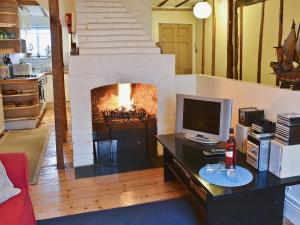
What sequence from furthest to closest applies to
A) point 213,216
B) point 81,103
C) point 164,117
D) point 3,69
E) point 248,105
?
point 3,69 < point 164,117 < point 81,103 < point 248,105 < point 213,216

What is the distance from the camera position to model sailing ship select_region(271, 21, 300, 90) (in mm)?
2443

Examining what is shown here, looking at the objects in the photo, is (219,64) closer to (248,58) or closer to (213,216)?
(248,58)

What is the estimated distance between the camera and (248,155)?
93.5 inches

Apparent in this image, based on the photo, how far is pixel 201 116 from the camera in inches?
112

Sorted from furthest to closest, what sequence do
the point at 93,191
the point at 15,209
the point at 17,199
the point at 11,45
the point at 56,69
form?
the point at 11,45, the point at 56,69, the point at 93,191, the point at 17,199, the point at 15,209

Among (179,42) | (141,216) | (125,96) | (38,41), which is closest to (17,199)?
(141,216)

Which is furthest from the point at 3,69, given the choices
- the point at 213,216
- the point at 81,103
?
the point at 213,216

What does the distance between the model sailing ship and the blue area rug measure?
141 cm

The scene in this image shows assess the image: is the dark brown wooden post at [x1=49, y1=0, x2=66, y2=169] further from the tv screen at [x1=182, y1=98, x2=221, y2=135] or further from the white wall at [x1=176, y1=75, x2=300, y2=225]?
the white wall at [x1=176, y1=75, x2=300, y2=225]

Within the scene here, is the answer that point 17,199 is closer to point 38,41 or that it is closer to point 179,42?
point 179,42

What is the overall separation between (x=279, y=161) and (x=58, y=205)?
6.55ft

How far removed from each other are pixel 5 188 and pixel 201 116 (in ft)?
5.83

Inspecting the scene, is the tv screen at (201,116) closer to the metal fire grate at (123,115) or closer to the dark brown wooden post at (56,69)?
the metal fire grate at (123,115)

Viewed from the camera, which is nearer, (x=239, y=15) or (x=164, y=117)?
(x=164, y=117)
